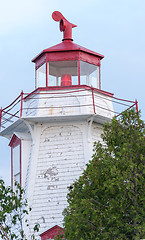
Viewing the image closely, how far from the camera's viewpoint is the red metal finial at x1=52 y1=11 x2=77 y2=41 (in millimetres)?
22420

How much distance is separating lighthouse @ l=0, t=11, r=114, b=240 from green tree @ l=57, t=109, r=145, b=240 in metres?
3.81

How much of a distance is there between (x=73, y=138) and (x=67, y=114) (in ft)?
2.87

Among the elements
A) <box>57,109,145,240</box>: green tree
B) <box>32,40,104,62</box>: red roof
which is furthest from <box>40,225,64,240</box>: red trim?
<box>32,40,104,62</box>: red roof

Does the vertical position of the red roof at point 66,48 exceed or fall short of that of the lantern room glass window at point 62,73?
it exceeds it

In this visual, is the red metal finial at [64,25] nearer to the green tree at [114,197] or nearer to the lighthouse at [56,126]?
the lighthouse at [56,126]

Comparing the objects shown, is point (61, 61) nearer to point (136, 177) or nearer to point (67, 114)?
point (67, 114)

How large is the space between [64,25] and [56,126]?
4.17 metres

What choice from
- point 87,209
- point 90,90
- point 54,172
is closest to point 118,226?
point 87,209

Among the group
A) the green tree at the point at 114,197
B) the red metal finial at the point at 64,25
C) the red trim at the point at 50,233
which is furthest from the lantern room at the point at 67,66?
the green tree at the point at 114,197

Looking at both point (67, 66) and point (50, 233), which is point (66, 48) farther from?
point (50, 233)

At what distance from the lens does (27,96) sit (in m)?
21.8

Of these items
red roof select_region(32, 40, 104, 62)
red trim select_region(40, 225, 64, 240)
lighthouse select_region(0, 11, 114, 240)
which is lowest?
red trim select_region(40, 225, 64, 240)

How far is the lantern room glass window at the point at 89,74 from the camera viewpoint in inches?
851

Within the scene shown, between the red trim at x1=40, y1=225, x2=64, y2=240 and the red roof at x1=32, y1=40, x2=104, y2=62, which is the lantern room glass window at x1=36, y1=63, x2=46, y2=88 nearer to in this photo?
the red roof at x1=32, y1=40, x2=104, y2=62
